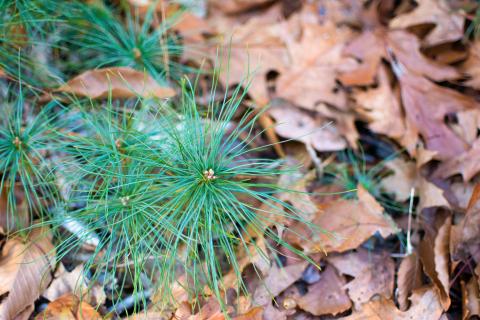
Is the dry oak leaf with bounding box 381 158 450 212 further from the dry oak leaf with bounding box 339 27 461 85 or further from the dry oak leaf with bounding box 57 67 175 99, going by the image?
the dry oak leaf with bounding box 57 67 175 99

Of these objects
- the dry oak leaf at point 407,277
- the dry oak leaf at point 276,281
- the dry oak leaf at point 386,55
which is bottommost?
the dry oak leaf at point 407,277

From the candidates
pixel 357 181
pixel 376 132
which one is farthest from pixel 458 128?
pixel 357 181

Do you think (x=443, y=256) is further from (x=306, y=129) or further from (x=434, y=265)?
(x=306, y=129)

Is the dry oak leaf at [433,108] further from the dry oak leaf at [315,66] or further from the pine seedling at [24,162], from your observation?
the pine seedling at [24,162]

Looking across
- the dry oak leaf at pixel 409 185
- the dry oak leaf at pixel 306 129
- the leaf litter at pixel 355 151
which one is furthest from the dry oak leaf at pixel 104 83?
the dry oak leaf at pixel 409 185

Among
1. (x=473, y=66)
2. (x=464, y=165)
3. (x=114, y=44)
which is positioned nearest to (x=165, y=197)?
(x=114, y=44)

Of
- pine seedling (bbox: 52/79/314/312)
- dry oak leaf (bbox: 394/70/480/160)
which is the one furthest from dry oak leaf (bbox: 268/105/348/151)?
pine seedling (bbox: 52/79/314/312)
